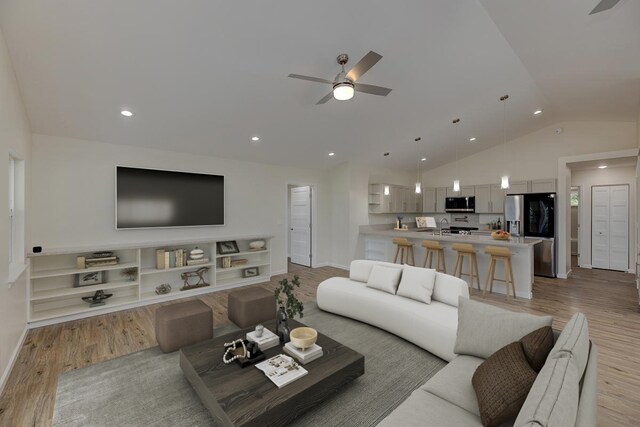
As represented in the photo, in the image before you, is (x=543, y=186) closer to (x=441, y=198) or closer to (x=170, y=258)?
(x=441, y=198)

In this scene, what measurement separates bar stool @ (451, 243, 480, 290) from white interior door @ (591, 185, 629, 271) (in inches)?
158

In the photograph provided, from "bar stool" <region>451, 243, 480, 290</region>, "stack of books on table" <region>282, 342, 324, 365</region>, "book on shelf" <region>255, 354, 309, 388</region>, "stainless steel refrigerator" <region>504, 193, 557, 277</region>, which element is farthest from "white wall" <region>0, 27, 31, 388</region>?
"stainless steel refrigerator" <region>504, 193, 557, 277</region>

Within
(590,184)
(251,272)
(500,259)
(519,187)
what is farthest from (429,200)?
(251,272)

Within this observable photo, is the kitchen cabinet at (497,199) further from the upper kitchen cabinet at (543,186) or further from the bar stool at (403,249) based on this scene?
the bar stool at (403,249)

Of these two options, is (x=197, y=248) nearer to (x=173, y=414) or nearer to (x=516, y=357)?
(x=173, y=414)

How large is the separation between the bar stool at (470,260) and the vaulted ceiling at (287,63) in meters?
2.29

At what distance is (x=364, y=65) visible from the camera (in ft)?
7.89

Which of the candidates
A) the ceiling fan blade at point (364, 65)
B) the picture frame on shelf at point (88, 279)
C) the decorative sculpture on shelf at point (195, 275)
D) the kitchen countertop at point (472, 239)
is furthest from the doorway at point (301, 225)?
the ceiling fan blade at point (364, 65)

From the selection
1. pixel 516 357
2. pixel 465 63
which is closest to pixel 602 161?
pixel 465 63

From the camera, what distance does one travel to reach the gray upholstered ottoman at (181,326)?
9.20 feet

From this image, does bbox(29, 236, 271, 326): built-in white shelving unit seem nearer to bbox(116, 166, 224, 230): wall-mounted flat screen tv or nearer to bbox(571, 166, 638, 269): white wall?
bbox(116, 166, 224, 230): wall-mounted flat screen tv

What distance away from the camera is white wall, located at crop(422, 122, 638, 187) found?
17.9 feet

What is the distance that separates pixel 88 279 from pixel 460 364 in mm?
4704

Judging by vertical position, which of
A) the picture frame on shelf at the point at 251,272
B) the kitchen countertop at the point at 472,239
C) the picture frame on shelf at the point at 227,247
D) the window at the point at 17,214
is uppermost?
the window at the point at 17,214
